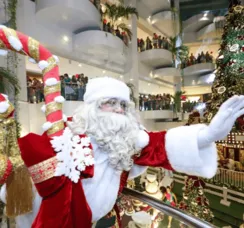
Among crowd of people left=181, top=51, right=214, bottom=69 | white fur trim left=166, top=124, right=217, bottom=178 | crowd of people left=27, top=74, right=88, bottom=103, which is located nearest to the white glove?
white fur trim left=166, top=124, right=217, bottom=178

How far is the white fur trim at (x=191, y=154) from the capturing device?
113 cm

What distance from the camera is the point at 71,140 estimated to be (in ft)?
3.33

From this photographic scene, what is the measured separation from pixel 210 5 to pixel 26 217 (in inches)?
392

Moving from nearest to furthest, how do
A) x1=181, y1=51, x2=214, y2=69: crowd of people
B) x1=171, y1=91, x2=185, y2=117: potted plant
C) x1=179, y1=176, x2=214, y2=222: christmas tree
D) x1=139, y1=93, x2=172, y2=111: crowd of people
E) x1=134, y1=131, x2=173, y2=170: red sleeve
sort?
x1=134, y1=131, x2=173, y2=170: red sleeve → x1=179, y1=176, x2=214, y2=222: christmas tree → x1=139, y1=93, x2=172, y2=111: crowd of people → x1=171, y1=91, x2=185, y2=117: potted plant → x1=181, y1=51, x2=214, y2=69: crowd of people

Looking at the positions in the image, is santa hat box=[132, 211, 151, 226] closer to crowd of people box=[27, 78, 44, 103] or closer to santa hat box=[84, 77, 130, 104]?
santa hat box=[84, 77, 130, 104]

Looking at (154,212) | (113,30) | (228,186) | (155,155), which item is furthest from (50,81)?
(113,30)

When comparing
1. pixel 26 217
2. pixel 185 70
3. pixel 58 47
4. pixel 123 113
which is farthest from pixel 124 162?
pixel 185 70

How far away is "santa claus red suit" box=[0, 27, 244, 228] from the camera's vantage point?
90 centimetres

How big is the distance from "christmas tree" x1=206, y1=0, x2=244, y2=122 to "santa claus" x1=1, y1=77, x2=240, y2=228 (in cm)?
194

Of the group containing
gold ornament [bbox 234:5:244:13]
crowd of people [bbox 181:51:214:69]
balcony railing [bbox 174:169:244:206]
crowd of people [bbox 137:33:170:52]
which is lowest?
balcony railing [bbox 174:169:244:206]

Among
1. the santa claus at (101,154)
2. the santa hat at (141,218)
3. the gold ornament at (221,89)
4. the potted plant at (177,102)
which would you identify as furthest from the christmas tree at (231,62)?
the potted plant at (177,102)

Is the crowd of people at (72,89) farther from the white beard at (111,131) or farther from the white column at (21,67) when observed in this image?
the white beard at (111,131)

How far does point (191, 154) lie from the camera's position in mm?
1135

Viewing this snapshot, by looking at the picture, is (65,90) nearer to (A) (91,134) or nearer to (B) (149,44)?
(A) (91,134)
